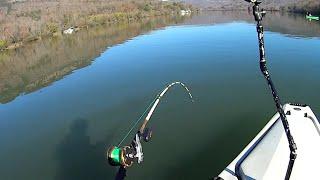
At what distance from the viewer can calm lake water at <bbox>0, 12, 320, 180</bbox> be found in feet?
36.4

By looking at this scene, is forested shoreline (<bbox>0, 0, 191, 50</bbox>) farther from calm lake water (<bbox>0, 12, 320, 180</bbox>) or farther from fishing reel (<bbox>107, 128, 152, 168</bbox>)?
fishing reel (<bbox>107, 128, 152, 168</bbox>)

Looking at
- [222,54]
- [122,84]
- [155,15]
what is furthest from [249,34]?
[155,15]

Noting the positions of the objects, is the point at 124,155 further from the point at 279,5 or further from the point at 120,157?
the point at 279,5

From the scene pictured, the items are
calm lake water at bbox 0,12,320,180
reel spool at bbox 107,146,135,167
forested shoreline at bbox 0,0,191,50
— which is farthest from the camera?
forested shoreline at bbox 0,0,191,50

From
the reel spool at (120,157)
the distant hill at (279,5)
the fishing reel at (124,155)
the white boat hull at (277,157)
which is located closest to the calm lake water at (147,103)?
the white boat hull at (277,157)

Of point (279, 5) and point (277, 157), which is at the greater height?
point (279, 5)

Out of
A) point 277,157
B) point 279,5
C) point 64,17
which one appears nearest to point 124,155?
point 277,157

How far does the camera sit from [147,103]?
53.5 ft

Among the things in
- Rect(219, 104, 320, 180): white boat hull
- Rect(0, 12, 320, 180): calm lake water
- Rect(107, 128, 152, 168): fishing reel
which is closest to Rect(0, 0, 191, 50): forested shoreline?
Rect(0, 12, 320, 180): calm lake water

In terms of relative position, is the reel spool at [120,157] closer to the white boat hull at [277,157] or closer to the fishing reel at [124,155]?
the fishing reel at [124,155]

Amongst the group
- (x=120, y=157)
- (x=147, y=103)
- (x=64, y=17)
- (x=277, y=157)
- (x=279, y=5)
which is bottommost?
(x=147, y=103)

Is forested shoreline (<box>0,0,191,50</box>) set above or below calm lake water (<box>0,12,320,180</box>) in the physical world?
above

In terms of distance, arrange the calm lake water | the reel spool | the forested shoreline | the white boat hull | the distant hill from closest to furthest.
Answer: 1. the reel spool
2. the white boat hull
3. the calm lake water
4. the forested shoreline
5. the distant hill

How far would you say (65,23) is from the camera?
57375 mm
